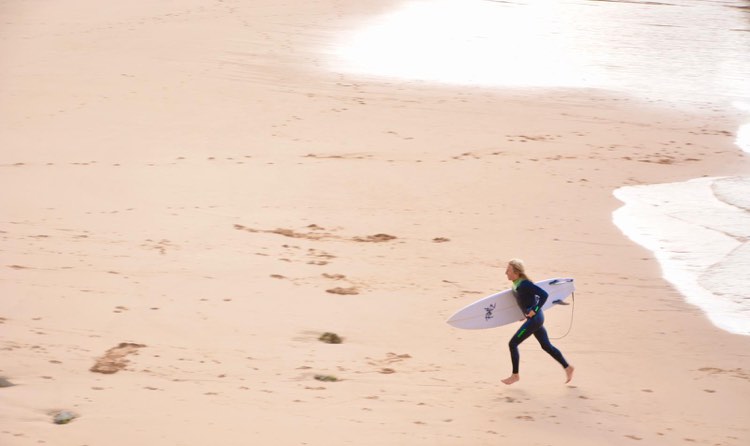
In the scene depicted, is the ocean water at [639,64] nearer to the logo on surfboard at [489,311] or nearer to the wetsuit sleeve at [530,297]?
the wetsuit sleeve at [530,297]

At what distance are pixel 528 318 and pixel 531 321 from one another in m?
0.03

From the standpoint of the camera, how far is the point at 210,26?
20.3 metres

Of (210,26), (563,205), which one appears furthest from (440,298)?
(210,26)

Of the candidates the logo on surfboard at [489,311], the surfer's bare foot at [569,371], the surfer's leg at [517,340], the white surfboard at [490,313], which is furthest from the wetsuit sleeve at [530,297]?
the surfer's bare foot at [569,371]

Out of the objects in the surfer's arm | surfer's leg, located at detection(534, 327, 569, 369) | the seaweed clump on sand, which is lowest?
the seaweed clump on sand

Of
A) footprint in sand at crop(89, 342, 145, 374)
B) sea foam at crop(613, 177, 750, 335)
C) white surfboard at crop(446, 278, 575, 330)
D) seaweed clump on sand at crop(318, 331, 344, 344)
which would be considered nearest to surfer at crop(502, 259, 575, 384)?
white surfboard at crop(446, 278, 575, 330)

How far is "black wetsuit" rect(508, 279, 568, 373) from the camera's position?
7.87m

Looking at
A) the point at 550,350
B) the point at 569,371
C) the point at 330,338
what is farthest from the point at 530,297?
the point at 330,338

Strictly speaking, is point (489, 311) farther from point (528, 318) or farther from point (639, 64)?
point (639, 64)

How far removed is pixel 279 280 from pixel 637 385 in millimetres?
3657

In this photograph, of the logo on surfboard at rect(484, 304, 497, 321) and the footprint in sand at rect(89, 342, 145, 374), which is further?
the logo on surfboard at rect(484, 304, 497, 321)

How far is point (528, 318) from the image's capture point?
310 inches

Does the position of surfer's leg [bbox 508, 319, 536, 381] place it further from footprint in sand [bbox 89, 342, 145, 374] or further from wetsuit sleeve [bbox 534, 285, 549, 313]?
footprint in sand [bbox 89, 342, 145, 374]

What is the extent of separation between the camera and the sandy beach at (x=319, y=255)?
735 centimetres
